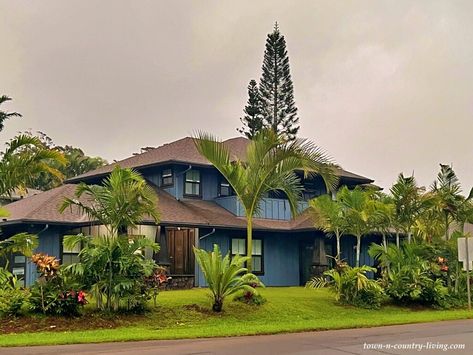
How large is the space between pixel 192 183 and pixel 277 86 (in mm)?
20182

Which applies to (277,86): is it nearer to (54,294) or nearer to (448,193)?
(448,193)

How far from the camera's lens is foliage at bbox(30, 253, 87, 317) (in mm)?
15609


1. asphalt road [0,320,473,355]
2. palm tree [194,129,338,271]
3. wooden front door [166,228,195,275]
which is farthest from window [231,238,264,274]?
asphalt road [0,320,473,355]

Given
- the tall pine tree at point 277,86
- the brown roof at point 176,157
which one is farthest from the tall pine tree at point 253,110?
the brown roof at point 176,157

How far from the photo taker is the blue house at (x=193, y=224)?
80.3 ft

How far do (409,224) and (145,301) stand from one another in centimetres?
1069

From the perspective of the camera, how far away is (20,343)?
12.5 m

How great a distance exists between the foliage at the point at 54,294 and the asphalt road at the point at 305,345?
342 cm

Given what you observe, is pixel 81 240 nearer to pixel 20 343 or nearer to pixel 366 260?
pixel 20 343

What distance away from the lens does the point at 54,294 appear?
15.6 m

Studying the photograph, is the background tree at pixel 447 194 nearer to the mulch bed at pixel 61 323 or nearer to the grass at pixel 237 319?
the grass at pixel 237 319

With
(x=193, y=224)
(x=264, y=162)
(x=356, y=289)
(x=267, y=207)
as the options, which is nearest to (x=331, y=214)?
(x=356, y=289)

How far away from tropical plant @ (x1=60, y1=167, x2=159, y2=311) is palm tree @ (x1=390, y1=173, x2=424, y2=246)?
369 inches

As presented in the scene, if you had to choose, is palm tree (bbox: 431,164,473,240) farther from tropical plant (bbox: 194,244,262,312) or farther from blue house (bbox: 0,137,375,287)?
tropical plant (bbox: 194,244,262,312)
